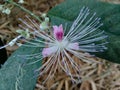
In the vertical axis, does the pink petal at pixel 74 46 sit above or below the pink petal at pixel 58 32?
below

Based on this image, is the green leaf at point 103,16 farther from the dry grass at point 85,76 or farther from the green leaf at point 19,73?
the dry grass at point 85,76

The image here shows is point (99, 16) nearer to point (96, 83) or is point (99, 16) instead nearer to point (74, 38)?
point (74, 38)

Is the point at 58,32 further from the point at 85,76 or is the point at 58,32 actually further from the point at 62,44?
the point at 85,76

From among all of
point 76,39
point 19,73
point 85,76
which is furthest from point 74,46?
point 85,76

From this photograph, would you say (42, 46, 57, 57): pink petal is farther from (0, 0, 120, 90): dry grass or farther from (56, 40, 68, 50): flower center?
(0, 0, 120, 90): dry grass

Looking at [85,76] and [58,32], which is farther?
[85,76]

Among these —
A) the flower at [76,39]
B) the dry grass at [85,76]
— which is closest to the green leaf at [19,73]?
the flower at [76,39]
